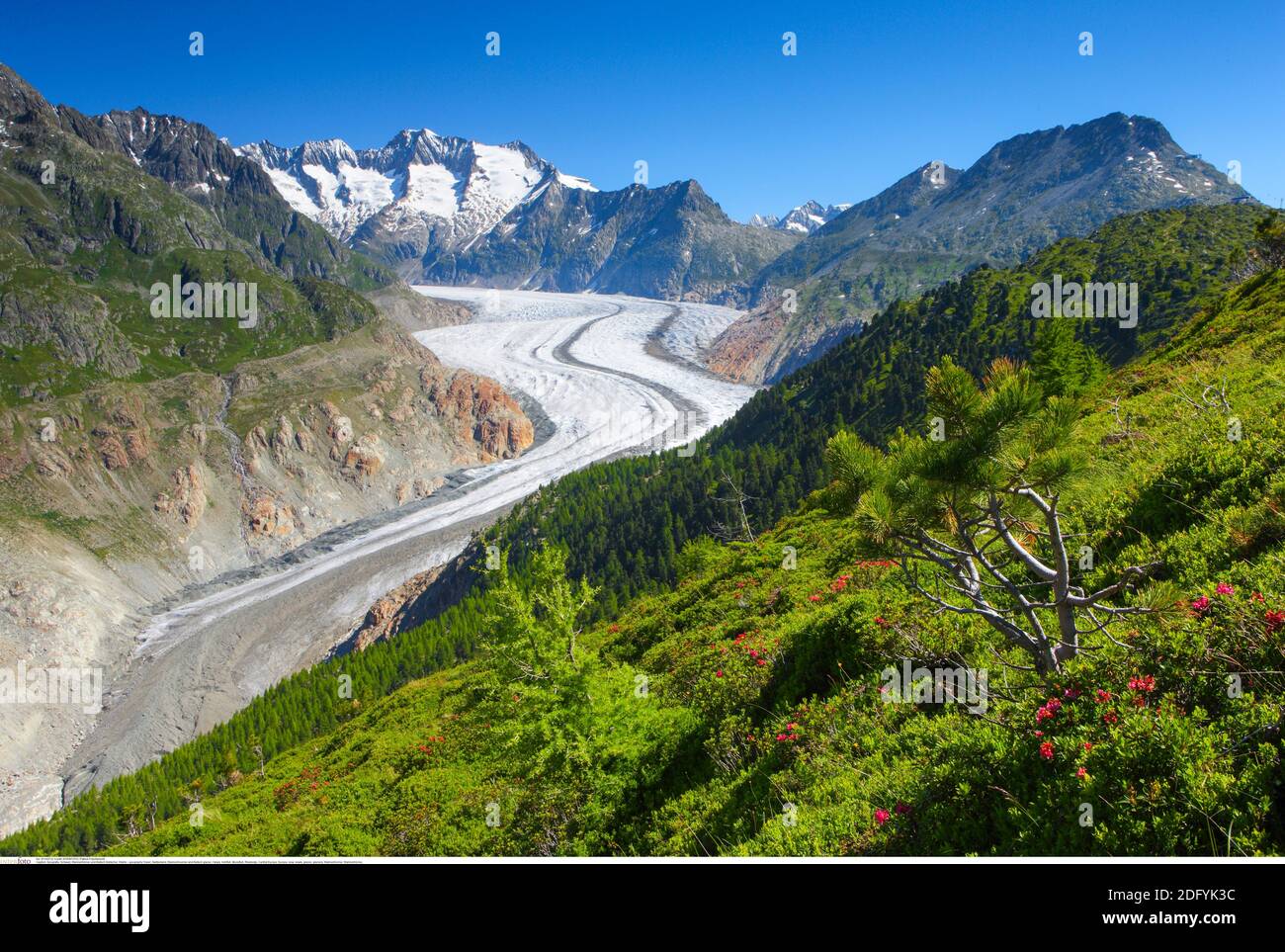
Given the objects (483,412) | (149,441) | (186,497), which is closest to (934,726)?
(186,497)

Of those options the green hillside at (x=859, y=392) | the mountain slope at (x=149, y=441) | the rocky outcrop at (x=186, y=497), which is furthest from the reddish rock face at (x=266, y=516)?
the green hillside at (x=859, y=392)

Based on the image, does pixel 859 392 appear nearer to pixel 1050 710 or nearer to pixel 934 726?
pixel 934 726

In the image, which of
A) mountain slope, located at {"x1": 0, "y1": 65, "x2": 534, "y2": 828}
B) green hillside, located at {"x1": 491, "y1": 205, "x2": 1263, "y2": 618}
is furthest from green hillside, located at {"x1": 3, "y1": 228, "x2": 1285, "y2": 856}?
mountain slope, located at {"x1": 0, "y1": 65, "x2": 534, "y2": 828}

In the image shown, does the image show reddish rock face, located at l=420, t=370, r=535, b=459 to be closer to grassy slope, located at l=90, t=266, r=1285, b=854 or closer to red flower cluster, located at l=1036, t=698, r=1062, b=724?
grassy slope, located at l=90, t=266, r=1285, b=854

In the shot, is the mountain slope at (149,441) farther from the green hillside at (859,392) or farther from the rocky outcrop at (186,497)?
the green hillside at (859,392)
